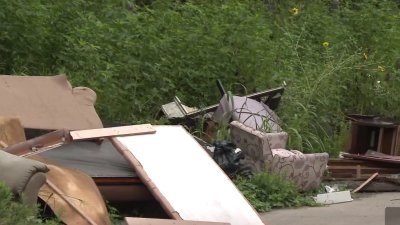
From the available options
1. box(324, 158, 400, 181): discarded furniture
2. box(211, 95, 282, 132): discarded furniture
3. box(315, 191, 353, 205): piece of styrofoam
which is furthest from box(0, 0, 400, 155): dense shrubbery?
box(315, 191, 353, 205): piece of styrofoam

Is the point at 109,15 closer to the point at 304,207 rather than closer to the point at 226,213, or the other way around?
the point at 304,207

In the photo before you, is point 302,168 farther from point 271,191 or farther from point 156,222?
point 156,222

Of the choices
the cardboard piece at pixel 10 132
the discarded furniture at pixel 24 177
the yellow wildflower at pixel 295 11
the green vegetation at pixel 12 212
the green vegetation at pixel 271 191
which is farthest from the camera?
the yellow wildflower at pixel 295 11

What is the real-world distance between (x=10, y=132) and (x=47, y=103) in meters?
1.12

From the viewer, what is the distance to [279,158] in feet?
31.8

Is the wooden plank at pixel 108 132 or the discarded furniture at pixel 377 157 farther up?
the wooden plank at pixel 108 132

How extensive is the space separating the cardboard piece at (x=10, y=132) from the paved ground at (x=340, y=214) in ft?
8.15

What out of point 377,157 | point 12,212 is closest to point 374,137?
point 377,157

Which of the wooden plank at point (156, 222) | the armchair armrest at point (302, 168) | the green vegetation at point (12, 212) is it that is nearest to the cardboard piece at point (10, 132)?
the wooden plank at point (156, 222)

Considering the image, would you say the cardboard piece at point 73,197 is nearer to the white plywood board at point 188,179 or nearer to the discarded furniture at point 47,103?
the white plywood board at point 188,179

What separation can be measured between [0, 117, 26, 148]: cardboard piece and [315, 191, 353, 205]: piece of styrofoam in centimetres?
352

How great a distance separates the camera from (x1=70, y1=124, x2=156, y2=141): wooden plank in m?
8.01

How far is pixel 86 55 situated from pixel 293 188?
118 inches

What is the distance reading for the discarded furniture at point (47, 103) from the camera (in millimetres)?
8742
